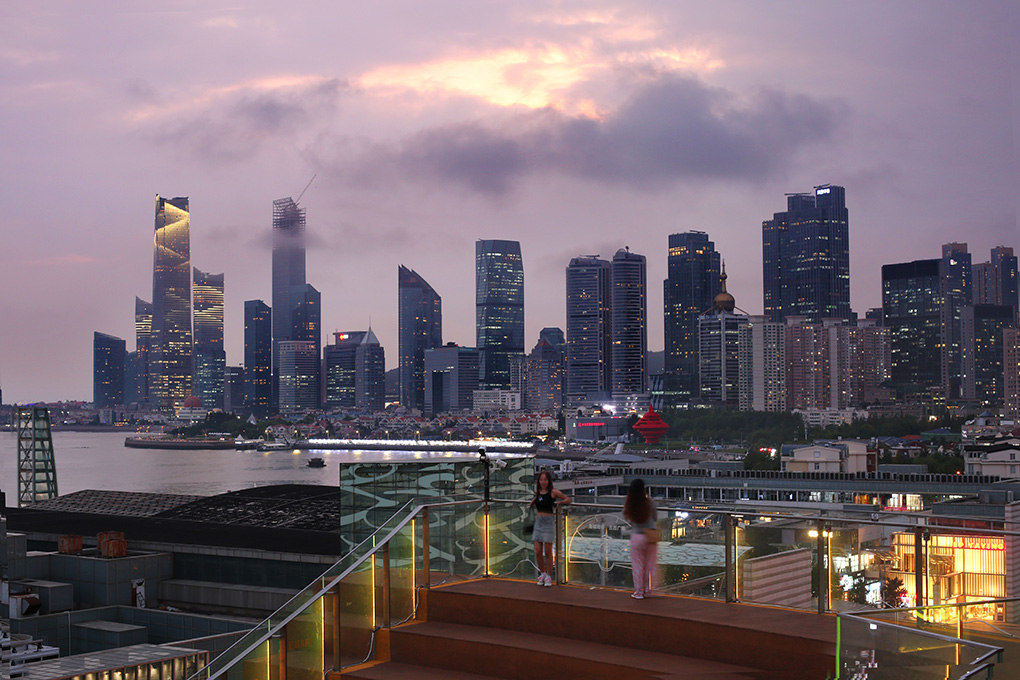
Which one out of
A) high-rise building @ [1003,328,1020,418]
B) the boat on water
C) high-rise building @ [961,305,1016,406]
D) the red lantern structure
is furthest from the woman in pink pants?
high-rise building @ [961,305,1016,406]

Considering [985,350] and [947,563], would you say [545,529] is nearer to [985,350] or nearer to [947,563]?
[947,563]

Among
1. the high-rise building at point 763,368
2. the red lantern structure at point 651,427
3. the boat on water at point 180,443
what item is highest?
the high-rise building at point 763,368

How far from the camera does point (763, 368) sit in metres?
169

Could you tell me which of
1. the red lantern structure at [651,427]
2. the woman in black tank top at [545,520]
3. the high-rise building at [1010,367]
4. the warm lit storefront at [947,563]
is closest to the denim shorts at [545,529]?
the woman in black tank top at [545,520]

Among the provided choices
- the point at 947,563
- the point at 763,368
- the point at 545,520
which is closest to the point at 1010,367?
the point at 763,368

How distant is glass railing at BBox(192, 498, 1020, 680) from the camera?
186 inches

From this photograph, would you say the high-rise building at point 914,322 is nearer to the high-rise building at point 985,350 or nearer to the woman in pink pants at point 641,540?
the high-rise building at point 985,350

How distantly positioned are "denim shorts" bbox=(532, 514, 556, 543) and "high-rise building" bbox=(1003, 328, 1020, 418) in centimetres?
10605

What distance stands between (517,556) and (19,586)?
12.1 m

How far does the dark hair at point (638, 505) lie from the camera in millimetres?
5875

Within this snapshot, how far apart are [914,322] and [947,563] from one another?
621ft

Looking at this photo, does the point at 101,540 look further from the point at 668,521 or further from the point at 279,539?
the point at 668,521

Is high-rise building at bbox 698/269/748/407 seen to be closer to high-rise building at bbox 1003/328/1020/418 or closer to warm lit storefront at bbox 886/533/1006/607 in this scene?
high-rise building at bbox 1003/328/1020/418

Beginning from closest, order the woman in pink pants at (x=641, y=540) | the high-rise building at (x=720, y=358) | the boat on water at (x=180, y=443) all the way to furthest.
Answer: the woman in pink pants at (x=641, y=540) → the boat on water at (x=180, y=443) → the high-rise building at (x=720, y=358)
